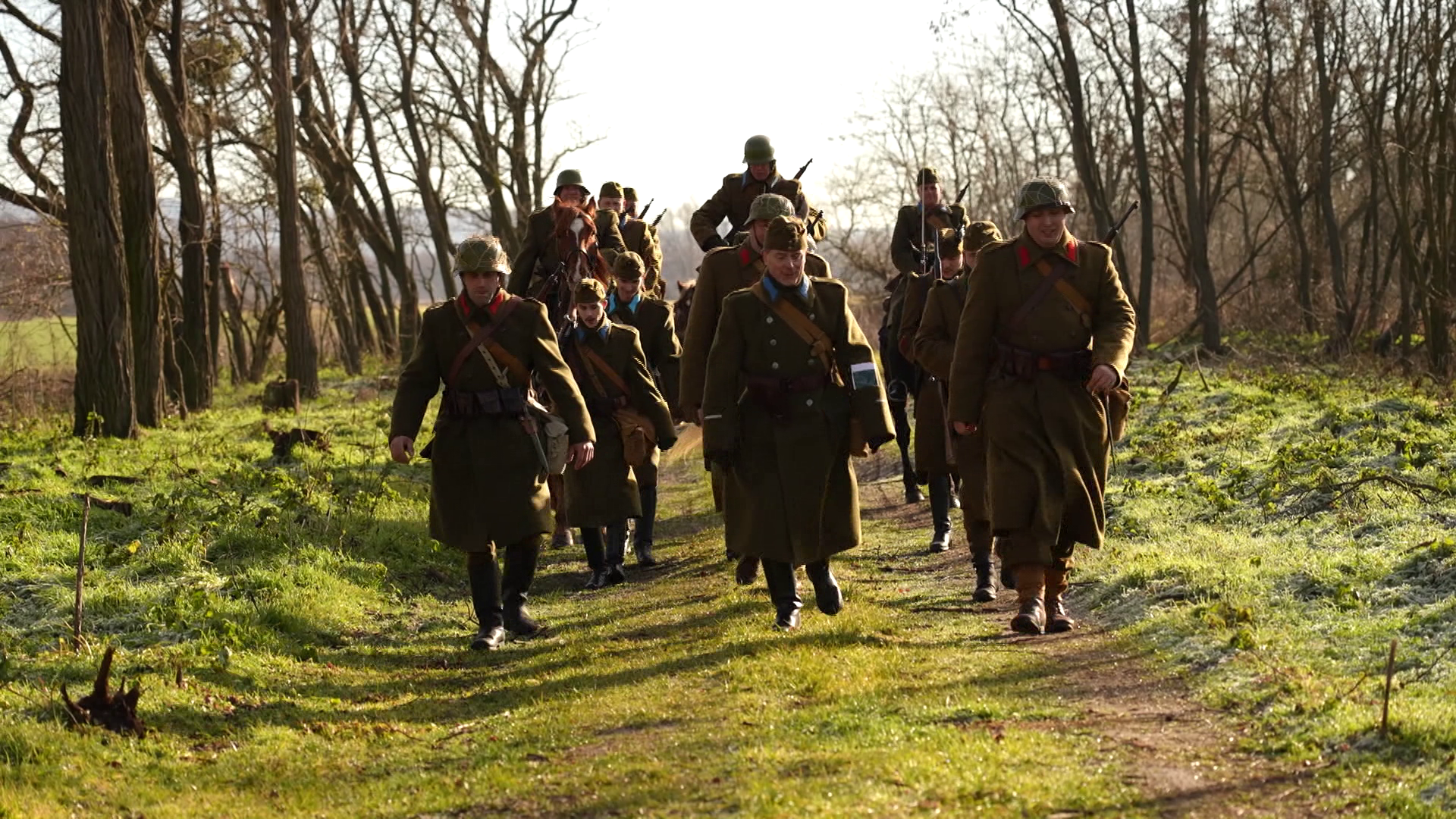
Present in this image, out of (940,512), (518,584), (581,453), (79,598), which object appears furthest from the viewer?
(940,512)

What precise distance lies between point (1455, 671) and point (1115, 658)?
66.1 inches

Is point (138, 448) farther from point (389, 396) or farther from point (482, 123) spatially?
point (482, 123)

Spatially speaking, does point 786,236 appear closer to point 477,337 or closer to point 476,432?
point 477,337

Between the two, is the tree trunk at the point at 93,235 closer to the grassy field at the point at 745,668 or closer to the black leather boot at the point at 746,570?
the grassy field at the point at 745,668

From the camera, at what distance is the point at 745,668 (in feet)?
25.4

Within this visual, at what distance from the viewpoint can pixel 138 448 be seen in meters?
15.5

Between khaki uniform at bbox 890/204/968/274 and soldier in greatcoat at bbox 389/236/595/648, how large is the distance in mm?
4717

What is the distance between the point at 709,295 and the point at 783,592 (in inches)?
91.6

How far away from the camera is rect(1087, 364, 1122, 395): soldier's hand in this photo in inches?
314

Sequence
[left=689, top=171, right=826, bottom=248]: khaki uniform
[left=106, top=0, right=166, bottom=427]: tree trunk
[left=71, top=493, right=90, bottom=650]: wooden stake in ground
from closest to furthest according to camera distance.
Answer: [left=71, top=493, right=90, bottom=650]: wooden stake in ground
[left=689, top=171, right=826, bottom=248]: khaki uniform
[left=106, top=0, right=166, bottom=427]: tree trunk

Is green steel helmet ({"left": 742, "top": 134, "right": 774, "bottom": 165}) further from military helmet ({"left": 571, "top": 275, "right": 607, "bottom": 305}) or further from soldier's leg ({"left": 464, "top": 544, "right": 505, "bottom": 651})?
soldier's leg ({"left": 464, "top": 544, "right": 505, "bottom": 651})

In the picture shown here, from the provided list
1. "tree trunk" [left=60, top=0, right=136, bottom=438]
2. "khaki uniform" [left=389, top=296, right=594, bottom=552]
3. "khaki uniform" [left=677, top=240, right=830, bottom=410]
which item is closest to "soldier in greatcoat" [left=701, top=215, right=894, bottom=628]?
"khaki uniform" [left=677, top=240, right=830, bottom=410]

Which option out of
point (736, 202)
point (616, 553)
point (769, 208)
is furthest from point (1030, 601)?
point (736, 202)

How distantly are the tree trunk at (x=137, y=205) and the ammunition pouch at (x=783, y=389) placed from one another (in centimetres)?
1050
